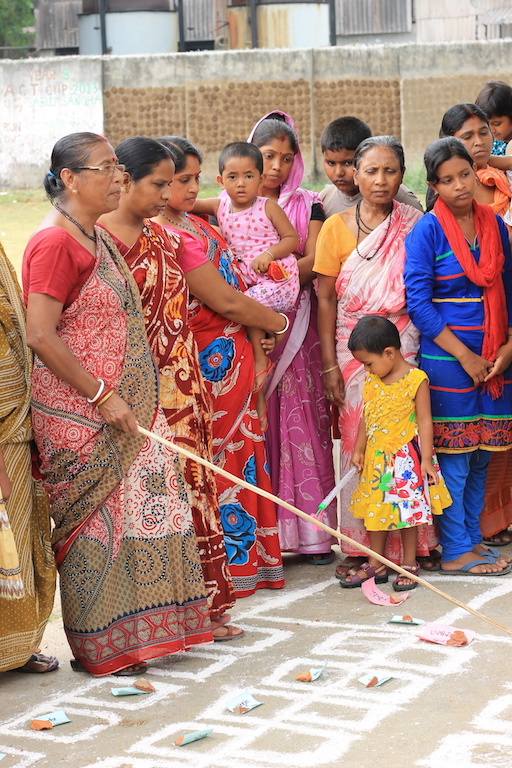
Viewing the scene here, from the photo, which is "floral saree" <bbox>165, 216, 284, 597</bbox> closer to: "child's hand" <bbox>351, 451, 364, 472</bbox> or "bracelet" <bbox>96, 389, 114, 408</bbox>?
"child's hand" <bbox>351, 451, 364, 472</bbox>

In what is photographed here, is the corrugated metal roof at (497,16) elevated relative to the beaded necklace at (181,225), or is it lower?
elevated

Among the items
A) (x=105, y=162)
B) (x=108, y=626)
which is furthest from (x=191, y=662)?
(x=105, y=162)

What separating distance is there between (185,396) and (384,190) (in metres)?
1.53

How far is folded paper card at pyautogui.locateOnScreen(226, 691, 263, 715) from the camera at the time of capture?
3.56m

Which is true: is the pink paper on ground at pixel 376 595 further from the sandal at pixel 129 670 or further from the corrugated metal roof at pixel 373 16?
the corrugated metal roof at pixel 373 16

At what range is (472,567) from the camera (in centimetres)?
498

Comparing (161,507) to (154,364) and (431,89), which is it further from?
(431,89)

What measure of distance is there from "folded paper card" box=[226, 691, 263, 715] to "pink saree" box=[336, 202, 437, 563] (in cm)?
155

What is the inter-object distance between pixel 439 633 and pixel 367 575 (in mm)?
783

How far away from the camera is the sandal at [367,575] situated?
4.91 m

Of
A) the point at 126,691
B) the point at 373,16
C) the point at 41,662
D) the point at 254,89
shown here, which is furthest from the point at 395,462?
the point at 373,16

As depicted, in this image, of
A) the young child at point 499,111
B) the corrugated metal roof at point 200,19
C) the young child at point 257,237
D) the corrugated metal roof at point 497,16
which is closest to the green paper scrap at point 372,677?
the young child at point 257,237

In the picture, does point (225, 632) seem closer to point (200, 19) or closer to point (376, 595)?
point (376, 595)

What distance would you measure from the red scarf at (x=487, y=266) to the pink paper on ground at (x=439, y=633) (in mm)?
1256
